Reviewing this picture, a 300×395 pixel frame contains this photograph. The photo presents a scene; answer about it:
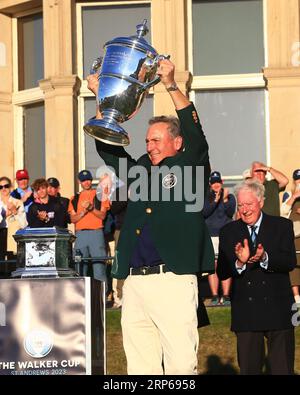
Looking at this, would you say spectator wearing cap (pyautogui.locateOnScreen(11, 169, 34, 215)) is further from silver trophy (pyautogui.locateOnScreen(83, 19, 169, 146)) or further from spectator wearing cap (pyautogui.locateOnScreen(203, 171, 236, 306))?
silver trophy (pyautogui.locateOnScreen(83, 19, 169, 146))

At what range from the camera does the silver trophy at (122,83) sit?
9.05m

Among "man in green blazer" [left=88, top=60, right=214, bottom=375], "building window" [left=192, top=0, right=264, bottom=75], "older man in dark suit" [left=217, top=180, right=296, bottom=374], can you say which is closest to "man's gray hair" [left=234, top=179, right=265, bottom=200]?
"older man in dark suit" [left=217, top=180, right=296, bottom=374]

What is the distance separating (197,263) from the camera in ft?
28.9

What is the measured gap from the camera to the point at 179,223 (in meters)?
8.89

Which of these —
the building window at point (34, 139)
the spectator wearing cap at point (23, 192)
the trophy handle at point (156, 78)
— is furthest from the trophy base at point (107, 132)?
the building window at point (34, 139)

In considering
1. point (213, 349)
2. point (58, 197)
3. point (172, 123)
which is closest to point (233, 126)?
point (58, 197)

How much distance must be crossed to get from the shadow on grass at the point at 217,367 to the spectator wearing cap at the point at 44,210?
3284 mm

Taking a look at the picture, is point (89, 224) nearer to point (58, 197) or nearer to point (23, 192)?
point (58, 197)

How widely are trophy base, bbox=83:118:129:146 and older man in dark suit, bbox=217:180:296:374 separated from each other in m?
1.12

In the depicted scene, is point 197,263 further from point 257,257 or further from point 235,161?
point 235,161

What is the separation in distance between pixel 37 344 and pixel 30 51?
41.8 ft

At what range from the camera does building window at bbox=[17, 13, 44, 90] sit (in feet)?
69.6
